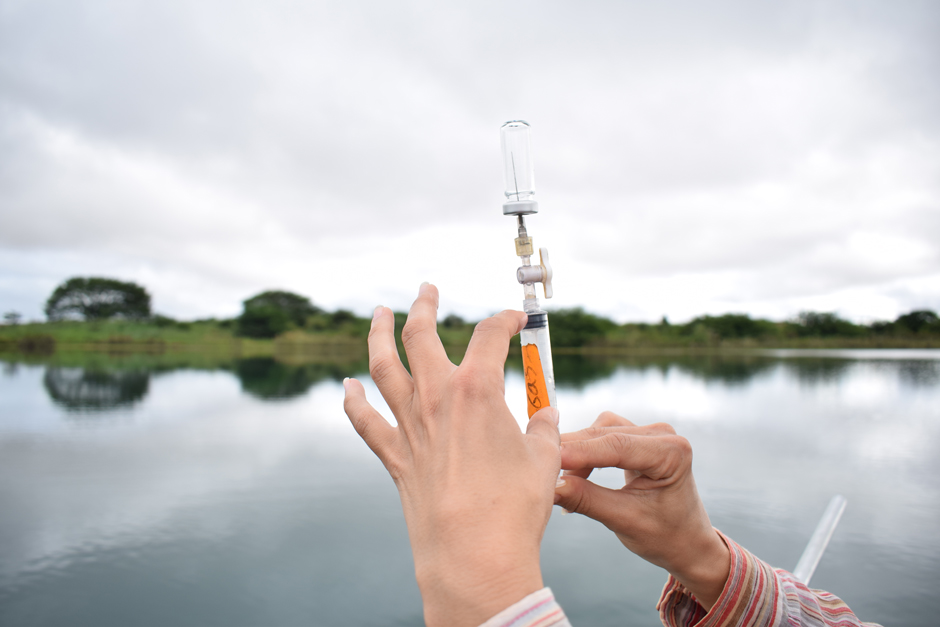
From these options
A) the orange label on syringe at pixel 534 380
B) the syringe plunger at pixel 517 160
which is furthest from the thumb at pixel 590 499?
the syringe plunger at pixel 517 160

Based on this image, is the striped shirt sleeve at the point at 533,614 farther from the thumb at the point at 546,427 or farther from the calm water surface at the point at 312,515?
the calm water surface at the point at 312,515

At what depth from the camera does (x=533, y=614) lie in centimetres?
52

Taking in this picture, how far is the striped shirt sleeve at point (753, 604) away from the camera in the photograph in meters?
→ 1.19

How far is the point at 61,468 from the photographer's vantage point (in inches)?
577

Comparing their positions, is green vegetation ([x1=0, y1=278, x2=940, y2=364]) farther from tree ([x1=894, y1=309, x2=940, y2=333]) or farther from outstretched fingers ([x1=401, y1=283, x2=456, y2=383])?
outstretched fingers ([x1=401, y1=283, x2=456, y2=383])

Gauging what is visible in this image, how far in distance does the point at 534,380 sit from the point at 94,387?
36878 millimetres

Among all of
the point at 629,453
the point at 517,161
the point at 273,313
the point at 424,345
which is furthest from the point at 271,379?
the point at 424,345

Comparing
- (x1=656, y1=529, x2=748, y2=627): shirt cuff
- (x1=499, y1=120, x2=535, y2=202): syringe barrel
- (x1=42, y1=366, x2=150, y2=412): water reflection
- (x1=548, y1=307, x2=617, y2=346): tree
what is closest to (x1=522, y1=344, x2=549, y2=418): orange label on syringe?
(x1=499, y1=120, x2=535, y2=202): syringe barrel

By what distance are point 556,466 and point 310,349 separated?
76599 millimetres

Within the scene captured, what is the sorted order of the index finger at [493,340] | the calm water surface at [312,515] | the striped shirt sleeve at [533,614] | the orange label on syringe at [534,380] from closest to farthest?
the striped shirt sleeve at [533,614] → the index finger at [493,340] → the orange label on syringe at [534,380] → the calm water surface at [312,515]

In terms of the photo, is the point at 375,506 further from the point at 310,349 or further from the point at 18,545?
the point at 310,349

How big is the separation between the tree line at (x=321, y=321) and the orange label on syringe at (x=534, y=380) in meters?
63.5

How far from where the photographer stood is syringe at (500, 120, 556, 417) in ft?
3.33

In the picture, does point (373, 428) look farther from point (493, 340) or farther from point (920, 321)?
point (920, 321)
